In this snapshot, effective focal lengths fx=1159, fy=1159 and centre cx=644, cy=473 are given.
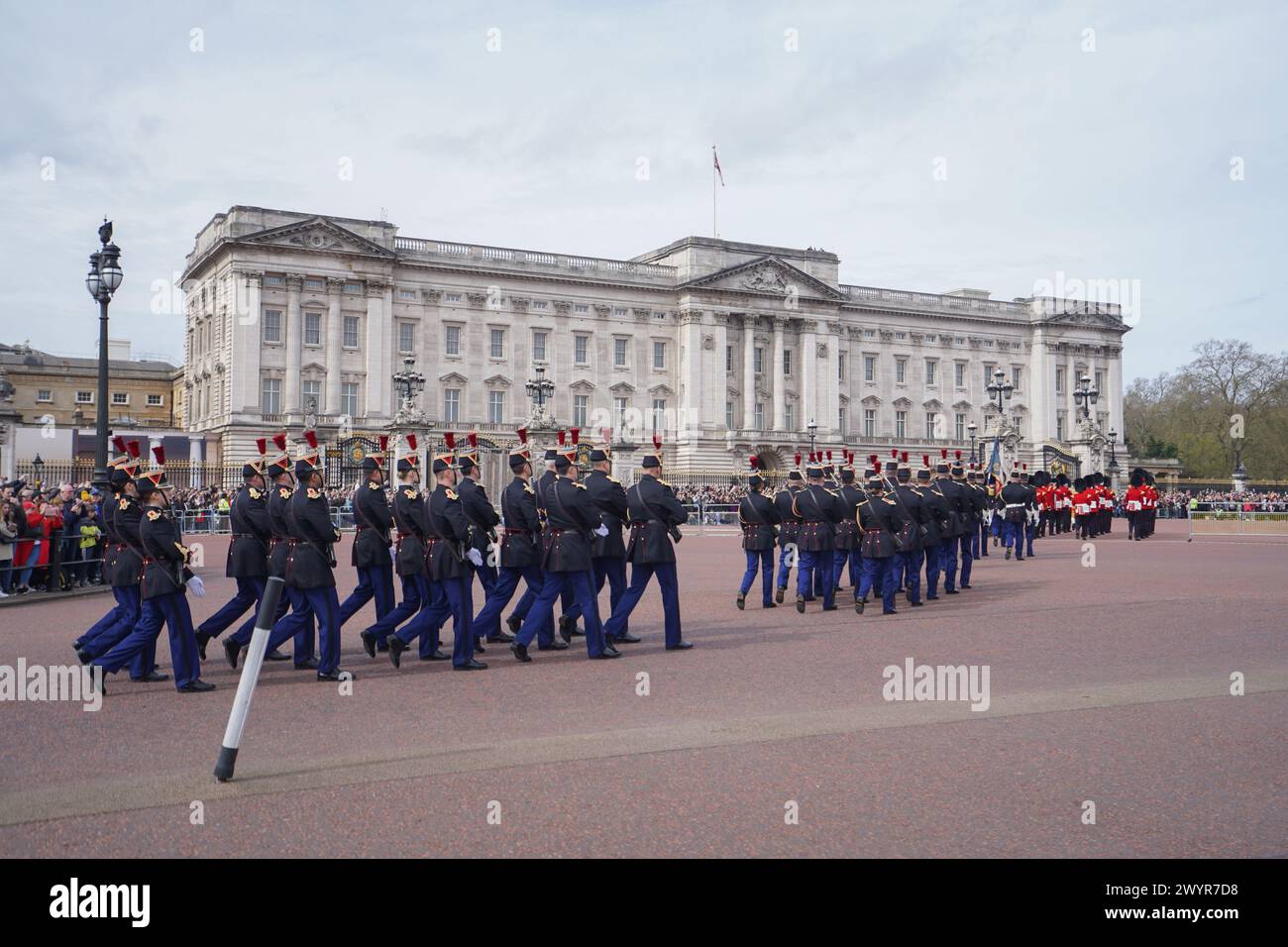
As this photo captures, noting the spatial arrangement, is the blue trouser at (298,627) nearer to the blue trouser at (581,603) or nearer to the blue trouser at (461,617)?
the blue trouser at (461,617)

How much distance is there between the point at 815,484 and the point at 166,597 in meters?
9.08

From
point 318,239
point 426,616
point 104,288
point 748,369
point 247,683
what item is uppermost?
point 318,239

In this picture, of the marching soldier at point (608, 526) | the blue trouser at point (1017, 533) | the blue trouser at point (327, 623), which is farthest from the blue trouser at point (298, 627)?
the blue trouser at point (1017, 533)

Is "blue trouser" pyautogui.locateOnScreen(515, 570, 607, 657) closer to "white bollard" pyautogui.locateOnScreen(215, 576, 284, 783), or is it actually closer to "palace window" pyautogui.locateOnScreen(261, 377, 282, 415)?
"white bollard" pyautogui.locateOnScreen(215, 576, 284, 783)

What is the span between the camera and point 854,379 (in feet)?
267

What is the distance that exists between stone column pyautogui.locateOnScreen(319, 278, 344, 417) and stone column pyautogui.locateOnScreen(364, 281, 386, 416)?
1.69m

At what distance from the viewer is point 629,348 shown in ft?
241

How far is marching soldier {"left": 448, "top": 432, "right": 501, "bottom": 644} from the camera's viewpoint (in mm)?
11898

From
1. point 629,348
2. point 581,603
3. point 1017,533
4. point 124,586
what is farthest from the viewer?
point 629,348

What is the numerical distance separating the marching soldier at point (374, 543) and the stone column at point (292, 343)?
52.1 meters

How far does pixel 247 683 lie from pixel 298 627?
460cm

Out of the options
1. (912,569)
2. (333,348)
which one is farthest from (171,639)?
(333,348)

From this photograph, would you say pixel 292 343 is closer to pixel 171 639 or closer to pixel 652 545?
pixel 652 545
